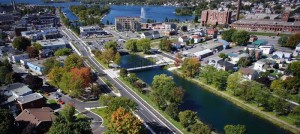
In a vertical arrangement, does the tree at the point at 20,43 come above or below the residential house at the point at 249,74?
above

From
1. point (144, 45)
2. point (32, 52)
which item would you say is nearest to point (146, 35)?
point (144, 45)

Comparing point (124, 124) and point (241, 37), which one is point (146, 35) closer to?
point (241, 37)

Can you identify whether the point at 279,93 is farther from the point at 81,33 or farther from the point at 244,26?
the point at 81,33

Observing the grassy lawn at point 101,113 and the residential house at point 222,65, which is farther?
the residential house at point 222,65

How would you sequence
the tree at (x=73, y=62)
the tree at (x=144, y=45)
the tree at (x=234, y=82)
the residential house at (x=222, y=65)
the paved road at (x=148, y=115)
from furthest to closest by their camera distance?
the tree at (x=144, y=45) → the residential house at (x=222, y=65) → the tree at (x=73, y=62) → the tree at (x=234, y=82) → the paved road at (x=148, y=115)

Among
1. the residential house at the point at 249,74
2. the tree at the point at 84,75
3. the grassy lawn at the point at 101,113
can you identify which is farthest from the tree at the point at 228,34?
the grassy lawn at the point at 101,113

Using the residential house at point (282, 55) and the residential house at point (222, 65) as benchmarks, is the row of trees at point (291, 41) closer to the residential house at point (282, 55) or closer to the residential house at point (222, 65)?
the residential house at point (282, 55)

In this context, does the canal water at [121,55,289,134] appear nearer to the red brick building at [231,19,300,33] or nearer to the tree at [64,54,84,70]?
the tree at [64,54,84,70]
